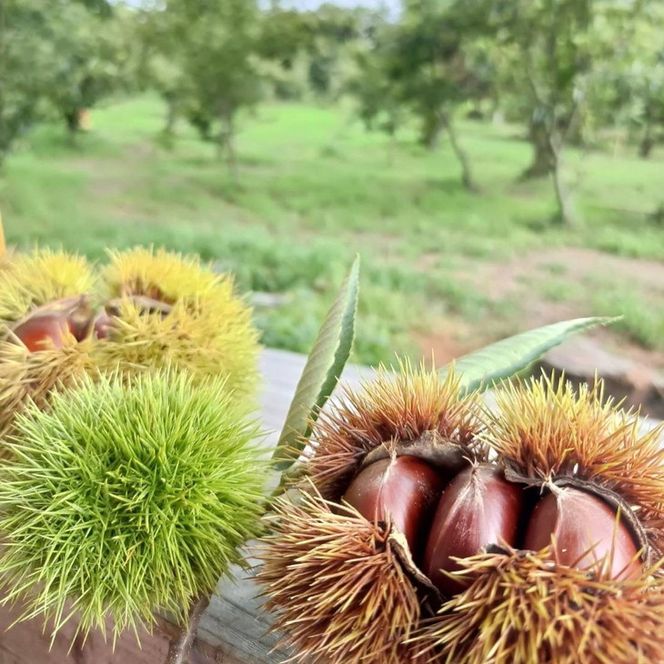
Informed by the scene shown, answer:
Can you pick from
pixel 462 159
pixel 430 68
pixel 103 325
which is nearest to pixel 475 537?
pixel 103 325

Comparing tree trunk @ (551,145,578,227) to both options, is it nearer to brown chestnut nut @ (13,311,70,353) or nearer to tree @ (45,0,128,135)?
tree @ (45,0,128,135)

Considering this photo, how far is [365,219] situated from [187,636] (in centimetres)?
230

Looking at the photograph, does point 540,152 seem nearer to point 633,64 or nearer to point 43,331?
point 633,64

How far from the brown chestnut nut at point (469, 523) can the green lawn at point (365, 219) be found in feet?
4.29

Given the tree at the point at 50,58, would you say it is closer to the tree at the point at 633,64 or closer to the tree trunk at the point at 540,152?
the tree trunk at the point at 540,152

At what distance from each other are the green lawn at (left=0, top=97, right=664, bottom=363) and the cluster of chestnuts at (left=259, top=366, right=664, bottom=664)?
1261 mm

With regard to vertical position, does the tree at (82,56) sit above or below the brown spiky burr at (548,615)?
above

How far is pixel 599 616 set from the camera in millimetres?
265

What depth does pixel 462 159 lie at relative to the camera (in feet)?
9.10

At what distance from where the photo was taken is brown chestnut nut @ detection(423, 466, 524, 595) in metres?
0.31

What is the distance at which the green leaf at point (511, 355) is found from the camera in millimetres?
441

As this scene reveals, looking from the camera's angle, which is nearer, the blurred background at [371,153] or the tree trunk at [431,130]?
the blurred background at [371,153]

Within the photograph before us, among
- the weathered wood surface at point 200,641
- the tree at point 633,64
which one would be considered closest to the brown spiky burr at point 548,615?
the weathered wood surface at point 200,641

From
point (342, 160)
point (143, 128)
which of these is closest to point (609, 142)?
point (342, 160)
